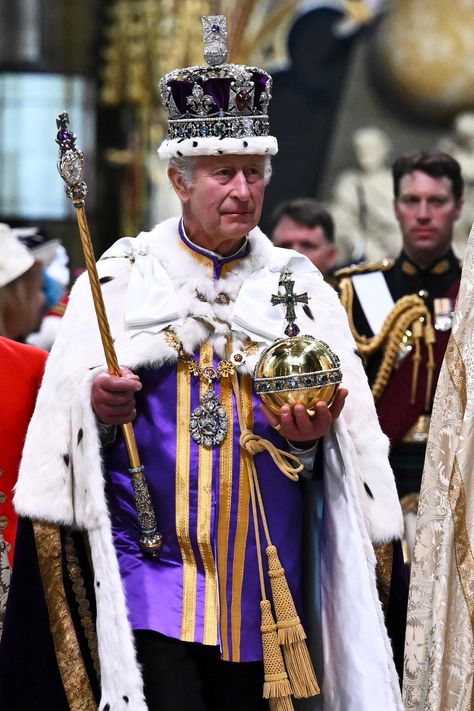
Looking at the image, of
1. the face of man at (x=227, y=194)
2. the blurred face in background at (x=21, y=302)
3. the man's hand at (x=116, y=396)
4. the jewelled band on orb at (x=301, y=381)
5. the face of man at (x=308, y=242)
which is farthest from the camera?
the face of man at (x=308, y=242)

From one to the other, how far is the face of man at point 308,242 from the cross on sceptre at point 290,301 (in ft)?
9.42

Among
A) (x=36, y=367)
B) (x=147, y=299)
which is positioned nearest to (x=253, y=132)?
(x=147, y=299)

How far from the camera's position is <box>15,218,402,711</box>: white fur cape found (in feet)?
13.8

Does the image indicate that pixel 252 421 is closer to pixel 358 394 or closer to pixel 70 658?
pixel 358 394

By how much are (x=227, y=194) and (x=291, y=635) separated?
115 cm

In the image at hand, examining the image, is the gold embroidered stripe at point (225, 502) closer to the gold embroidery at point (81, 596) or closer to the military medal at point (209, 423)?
the military medal at point (209, 423)

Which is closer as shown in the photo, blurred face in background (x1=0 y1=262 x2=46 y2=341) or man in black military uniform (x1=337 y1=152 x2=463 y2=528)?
blurred face in background (x1=0 y1=262 x2=46 y2=341)

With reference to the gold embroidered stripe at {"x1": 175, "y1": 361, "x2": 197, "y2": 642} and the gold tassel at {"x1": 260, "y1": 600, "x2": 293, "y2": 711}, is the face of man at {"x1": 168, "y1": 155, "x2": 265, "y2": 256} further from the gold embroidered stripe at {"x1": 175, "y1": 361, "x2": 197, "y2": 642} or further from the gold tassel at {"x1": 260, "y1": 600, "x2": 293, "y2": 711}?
the gold tassel at {"x1": 260, "y1": 600, "x2": 293, "y2": 711}

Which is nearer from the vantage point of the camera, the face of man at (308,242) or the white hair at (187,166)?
the white hair at (187,166)

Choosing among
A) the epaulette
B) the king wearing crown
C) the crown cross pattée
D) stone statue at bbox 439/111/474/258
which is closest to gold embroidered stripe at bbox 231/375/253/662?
the king wearing crown

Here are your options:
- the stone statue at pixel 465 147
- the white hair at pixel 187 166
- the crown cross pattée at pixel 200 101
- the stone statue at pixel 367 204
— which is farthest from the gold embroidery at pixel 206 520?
the stone statue at pixel 465 147

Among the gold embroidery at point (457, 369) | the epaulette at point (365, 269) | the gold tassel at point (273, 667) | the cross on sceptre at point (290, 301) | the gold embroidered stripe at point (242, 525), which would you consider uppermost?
the cross on sceptre at point (290, 301)

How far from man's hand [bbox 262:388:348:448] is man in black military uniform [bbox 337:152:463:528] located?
1910mm

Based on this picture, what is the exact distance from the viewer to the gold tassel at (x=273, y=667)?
423 centimetres
